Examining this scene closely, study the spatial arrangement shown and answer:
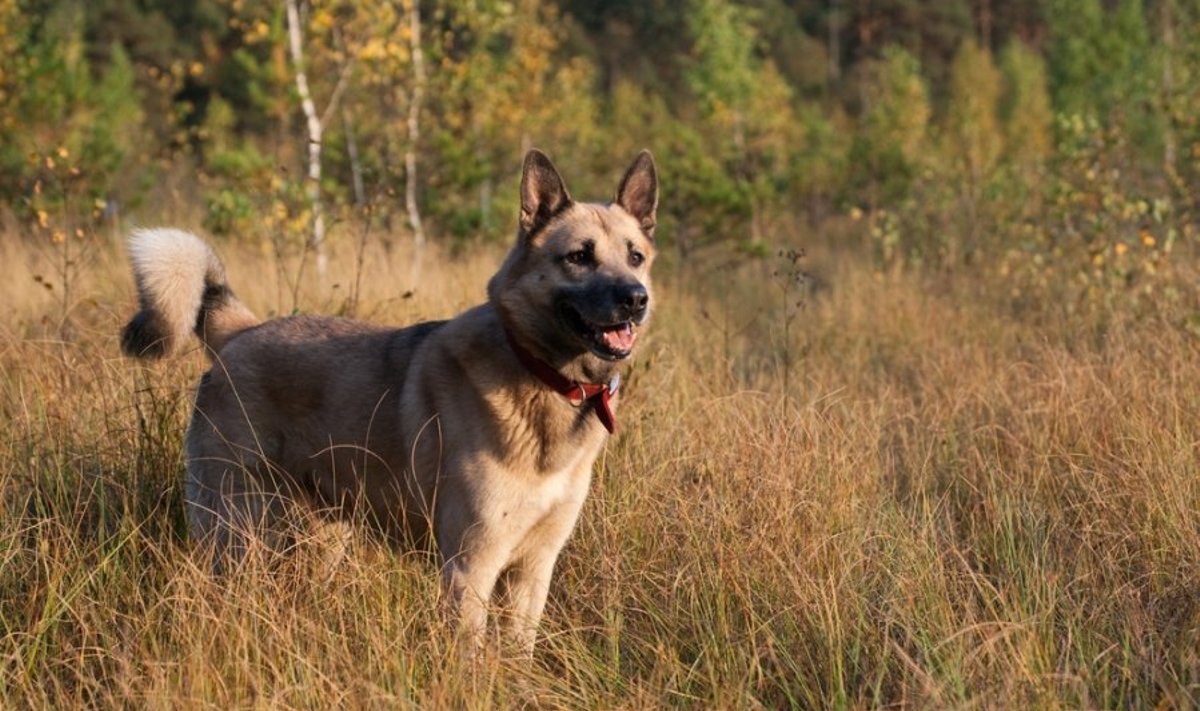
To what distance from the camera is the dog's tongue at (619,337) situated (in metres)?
3.38

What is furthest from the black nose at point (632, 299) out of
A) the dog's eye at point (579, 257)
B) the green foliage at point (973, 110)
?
the green foliage at point (973, 110)

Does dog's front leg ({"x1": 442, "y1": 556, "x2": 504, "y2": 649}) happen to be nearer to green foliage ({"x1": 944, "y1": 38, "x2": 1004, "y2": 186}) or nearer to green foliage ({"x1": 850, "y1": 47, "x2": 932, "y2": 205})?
green foliage ({"x1": 850, "y1": 47, "x2": 932, "y2": 205})

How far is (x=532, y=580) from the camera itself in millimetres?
3410

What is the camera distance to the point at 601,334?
3.39m

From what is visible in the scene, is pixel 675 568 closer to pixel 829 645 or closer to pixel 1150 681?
pixel 829 645

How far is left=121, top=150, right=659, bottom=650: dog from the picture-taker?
3230mm

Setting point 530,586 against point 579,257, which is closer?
point 530,586

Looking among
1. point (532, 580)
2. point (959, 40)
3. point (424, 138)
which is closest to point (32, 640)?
point (532, 580)

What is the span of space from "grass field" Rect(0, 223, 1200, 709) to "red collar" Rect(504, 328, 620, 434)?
467mm

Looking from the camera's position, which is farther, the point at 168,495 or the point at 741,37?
the point at 741,37

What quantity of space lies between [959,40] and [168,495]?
135ft

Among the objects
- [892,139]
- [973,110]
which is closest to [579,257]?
[892,139]

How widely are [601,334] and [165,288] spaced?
138 cm

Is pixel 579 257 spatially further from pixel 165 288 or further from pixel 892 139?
pixel 892 139
